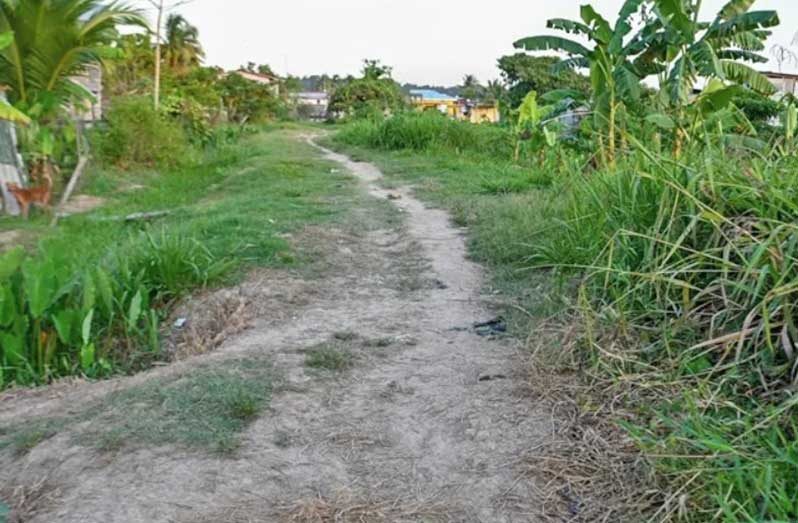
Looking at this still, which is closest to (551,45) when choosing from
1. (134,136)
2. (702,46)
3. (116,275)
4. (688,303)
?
(702,46)

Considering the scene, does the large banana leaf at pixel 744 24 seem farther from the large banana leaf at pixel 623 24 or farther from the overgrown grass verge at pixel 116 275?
the overgrown grass verge at pixel 116 275

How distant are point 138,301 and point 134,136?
9.11 m

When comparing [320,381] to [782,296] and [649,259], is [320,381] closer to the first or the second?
[649,259]

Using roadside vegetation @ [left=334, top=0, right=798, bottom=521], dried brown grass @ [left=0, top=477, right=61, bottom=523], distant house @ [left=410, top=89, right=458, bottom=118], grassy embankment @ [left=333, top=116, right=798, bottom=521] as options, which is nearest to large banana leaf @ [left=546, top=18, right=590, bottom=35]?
roadside vegetation @ [left=334, top=0, right=798, bottom=521]

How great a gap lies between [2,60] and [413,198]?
5.40 m

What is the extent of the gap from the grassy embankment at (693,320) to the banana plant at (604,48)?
3811 millimetres

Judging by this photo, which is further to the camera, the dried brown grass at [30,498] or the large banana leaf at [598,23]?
the large banana leaf at [598,23]

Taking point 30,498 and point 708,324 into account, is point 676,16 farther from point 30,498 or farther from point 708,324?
point 30,498

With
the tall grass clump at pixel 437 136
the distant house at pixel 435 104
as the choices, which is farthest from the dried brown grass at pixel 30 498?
the distant house at pixel 435 104

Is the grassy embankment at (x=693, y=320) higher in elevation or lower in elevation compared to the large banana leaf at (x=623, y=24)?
lower

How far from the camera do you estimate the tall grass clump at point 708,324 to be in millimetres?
1824

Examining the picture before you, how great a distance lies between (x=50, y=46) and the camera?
8.59m

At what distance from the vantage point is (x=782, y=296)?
7.19 ft

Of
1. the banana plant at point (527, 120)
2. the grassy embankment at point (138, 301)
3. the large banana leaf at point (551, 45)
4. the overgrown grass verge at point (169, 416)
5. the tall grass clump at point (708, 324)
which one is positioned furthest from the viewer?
the banana plant at point (527, 120)
